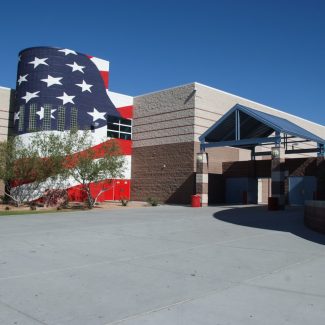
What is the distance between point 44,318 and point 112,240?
7142mm

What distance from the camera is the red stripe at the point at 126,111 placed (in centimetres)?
3828

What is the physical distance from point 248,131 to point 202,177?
548 centimetres

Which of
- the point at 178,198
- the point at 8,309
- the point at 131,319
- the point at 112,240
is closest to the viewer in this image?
the point at 131,319

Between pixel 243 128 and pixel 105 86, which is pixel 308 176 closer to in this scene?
pixel 243 128

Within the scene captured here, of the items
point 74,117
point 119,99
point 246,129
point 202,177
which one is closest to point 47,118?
point 74,117

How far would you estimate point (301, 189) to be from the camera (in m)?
31.4

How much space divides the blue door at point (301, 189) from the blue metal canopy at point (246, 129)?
2.89 metres

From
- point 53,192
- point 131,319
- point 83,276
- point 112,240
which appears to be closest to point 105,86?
point 53,192

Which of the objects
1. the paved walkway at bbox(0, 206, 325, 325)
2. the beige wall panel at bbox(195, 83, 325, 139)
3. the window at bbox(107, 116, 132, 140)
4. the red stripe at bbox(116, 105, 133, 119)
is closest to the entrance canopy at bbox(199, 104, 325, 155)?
the beige wall panel at bbox(195, 83, 325, 139)

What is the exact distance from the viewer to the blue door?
3070 centimetres

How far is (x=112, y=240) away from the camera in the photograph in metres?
12.3

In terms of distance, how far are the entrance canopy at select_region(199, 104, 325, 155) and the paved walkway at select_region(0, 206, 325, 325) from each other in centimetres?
1469

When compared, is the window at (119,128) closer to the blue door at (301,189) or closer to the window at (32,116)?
the window at (32,116)

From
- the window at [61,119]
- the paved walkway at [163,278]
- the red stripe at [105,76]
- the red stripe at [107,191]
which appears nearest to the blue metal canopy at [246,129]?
the red stripe at [107,191]
